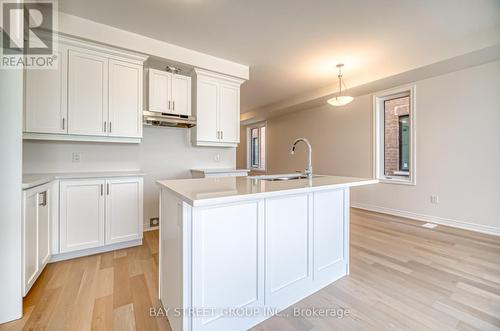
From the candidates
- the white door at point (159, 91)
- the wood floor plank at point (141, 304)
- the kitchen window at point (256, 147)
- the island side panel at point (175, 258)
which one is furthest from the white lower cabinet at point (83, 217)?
the kitchen window at point (256, 147)

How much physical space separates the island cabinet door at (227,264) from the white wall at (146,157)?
2.33 metres

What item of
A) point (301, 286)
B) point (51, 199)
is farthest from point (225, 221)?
point (51, 199)

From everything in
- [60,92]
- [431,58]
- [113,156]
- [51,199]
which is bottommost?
[51,199]

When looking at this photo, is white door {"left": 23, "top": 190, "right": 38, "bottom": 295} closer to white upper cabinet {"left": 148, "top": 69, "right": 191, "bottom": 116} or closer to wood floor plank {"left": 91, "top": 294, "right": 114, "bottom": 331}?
wood floor plank {"left": 91, "top": 294, "right": 114, "bottom": 331}

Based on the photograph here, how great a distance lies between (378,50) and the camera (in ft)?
10.3

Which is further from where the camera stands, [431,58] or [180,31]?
[431,58]

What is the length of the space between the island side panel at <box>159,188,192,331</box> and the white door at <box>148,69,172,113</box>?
192cm

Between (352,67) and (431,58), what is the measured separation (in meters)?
1.04

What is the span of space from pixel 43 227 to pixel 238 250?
6.38ft

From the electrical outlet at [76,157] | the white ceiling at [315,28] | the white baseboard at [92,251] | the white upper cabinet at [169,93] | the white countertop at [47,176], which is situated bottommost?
the white baseboard at [92,251]

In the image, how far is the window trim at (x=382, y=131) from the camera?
376 centimetres

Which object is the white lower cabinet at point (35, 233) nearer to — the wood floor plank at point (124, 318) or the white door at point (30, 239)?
the white door at point (30, 239)

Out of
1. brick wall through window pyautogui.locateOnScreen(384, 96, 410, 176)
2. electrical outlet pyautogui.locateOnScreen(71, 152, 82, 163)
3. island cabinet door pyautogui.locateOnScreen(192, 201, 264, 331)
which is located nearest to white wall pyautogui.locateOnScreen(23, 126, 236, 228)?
electrical outlet pyautogui.locateOnScreen(71, 152, 82, 163)

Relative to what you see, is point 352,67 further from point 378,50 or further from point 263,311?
point 263,311
